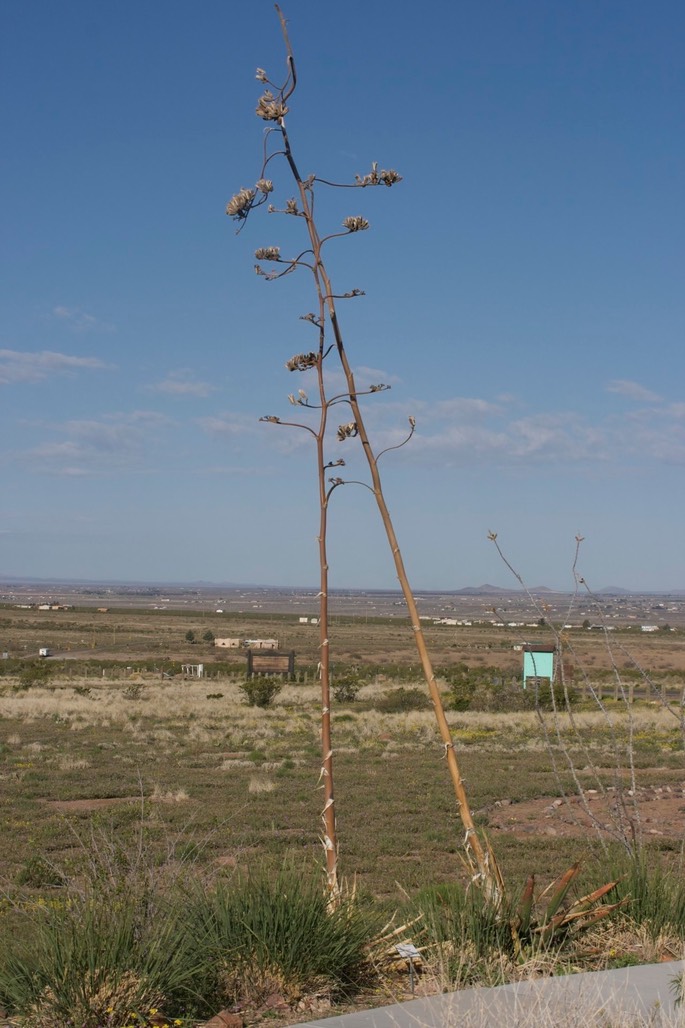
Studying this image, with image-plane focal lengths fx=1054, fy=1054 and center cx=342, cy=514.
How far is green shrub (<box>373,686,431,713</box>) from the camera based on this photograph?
34312 millimetres

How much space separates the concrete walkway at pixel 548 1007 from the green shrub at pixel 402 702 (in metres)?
29.7

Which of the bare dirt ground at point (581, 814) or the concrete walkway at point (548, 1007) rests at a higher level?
the concrete walkway at point (548, 1007)

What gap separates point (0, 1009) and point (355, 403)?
290 cm

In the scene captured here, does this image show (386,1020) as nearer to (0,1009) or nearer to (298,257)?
(0,1009)

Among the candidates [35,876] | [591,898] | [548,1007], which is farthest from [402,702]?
[548,1007]

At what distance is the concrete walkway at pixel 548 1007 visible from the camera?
10.7ft

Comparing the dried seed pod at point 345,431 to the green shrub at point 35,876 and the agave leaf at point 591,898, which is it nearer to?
the agave leaf at point 591,898

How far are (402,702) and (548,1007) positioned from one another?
3223cm

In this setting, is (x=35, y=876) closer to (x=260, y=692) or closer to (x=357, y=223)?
(x=357, y=223)

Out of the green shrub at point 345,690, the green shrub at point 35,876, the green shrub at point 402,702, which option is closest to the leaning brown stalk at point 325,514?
the green shrub at point 35,876

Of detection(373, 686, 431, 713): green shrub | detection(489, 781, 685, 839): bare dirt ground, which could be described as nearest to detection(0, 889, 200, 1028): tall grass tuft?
detection(489, 781, 685, 839): bare dirt ground

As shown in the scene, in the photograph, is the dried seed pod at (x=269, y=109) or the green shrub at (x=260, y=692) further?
the green shrub at (x=260, y=692)

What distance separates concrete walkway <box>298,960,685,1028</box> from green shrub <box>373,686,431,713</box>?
29686mm

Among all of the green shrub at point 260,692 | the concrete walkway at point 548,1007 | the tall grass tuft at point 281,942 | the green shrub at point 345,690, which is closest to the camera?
the concrete walkway at point 548,1007
